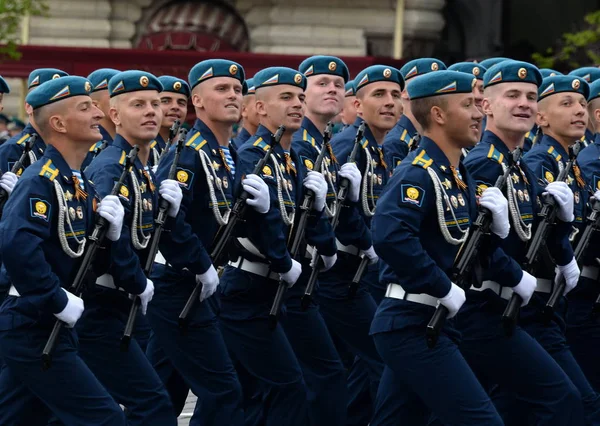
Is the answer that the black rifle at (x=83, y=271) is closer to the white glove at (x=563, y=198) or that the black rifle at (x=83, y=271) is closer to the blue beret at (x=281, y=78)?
the blue beret at (x=281, y=78)

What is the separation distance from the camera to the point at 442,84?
23.4 feet

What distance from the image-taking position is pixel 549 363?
7.08 meters

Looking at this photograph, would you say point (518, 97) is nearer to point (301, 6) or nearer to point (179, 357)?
point (179, 357)

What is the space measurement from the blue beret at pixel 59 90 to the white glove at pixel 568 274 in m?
2.55

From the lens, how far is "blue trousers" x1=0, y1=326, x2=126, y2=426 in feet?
21.8

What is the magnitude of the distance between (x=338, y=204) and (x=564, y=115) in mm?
1426

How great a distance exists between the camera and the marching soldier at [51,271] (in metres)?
6.56

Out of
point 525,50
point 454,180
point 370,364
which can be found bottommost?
point 525,50

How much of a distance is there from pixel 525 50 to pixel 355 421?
59.9 feet

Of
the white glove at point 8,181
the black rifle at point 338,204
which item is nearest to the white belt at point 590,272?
the black rifle at point 338,204

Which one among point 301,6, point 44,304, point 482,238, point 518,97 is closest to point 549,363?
point 482,238

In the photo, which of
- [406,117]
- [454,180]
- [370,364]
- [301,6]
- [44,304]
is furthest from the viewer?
[301,6]

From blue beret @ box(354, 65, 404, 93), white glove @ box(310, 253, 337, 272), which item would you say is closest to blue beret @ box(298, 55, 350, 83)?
blue beret @ box(354, 65, 404, 93)

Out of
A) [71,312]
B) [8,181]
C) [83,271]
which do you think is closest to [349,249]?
[8,181]
